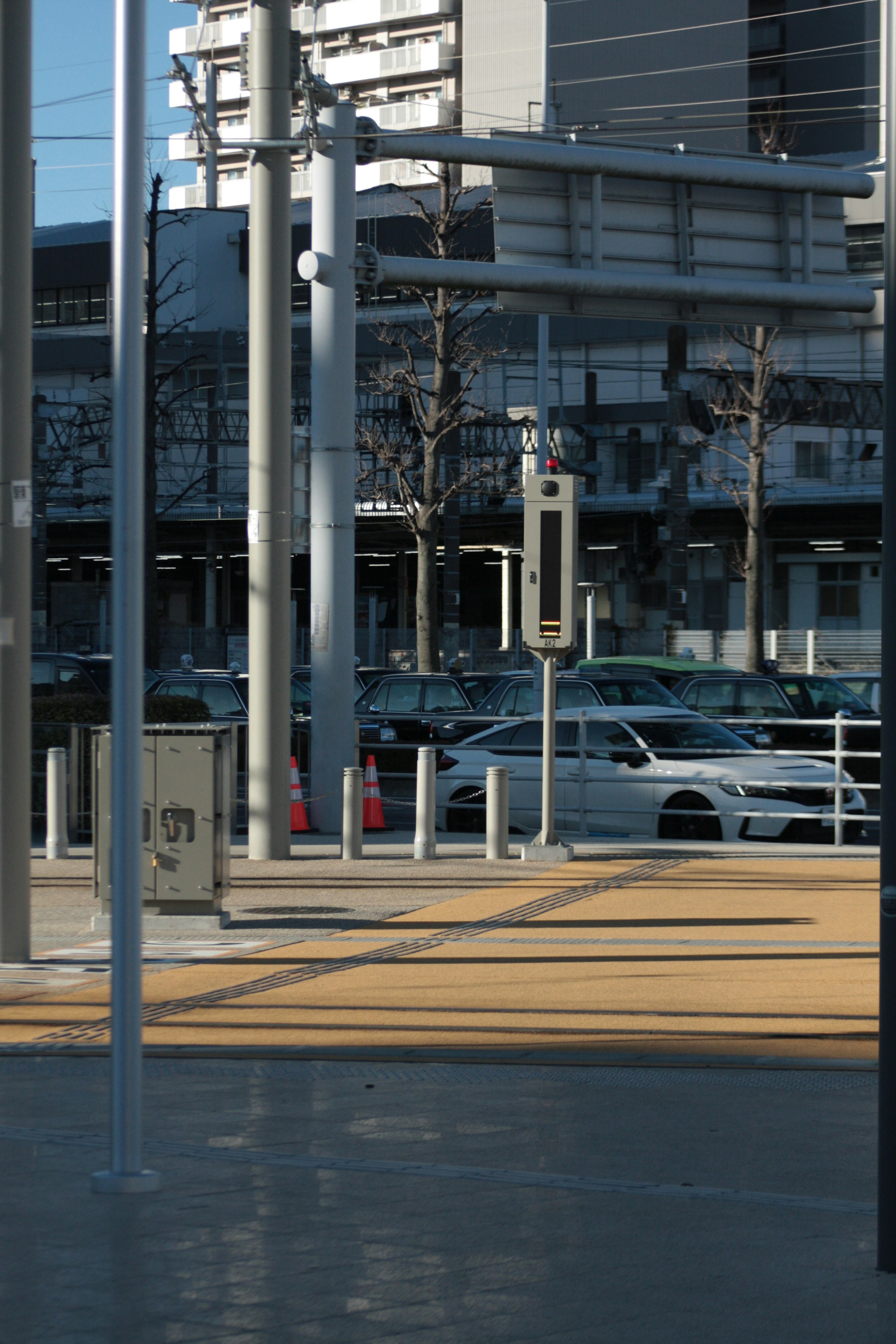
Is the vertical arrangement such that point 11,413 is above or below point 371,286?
below

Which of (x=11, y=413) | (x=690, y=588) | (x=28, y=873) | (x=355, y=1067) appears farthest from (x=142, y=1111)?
(x=690, y=588)

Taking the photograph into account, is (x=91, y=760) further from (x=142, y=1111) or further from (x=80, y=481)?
(x=80, y=481)

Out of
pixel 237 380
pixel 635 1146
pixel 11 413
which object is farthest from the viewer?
pixel 237 380

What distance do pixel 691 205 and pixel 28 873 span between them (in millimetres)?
9263

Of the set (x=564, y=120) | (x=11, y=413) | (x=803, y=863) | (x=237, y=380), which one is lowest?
(x=803, y=863)

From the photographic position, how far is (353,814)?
14711mm

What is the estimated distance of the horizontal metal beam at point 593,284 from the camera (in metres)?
14.8

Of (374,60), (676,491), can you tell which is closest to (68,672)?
(676,491)

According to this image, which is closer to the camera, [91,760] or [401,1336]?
[401,1336]

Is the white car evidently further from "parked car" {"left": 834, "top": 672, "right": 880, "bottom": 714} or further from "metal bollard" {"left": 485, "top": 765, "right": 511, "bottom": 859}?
"parked car" {"left": 834, "top": 672, "right": 880, "bottom": 714}

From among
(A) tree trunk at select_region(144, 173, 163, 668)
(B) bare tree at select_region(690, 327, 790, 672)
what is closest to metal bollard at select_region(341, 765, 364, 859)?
(A) tree trunk at select_region(144, 173, 163, 668)

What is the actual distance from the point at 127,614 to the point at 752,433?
36.8 meters

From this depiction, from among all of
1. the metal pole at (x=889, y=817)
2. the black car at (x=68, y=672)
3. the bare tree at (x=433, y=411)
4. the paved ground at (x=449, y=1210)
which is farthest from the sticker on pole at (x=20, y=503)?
the bare tree at (x=433, y=411)

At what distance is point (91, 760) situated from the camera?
648 inches
